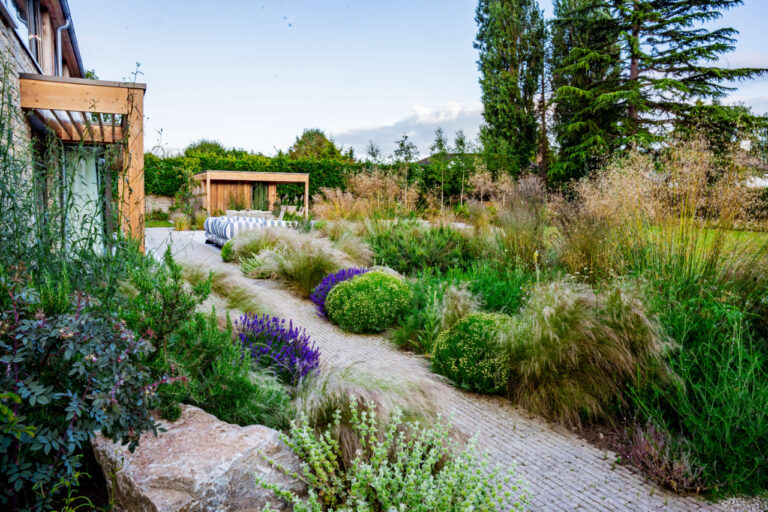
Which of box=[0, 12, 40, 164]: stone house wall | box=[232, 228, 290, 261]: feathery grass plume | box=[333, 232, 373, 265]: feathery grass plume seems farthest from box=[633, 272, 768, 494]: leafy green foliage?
box=[232, 228, 290, 261]: feathery grass plume

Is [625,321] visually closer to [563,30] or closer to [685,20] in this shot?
[685,20]

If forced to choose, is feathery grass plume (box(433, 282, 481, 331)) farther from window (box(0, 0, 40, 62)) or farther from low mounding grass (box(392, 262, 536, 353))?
window (box(0, 0, 40, 62))

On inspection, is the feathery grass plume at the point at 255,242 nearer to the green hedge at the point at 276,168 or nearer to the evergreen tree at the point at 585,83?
the green hedge at the point at 276,168

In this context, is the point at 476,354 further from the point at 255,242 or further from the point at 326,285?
the point at 255,242

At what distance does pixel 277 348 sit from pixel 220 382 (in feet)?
2.70

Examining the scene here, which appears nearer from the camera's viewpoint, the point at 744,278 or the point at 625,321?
the point at 625,321

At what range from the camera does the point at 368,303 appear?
4129 millimetres

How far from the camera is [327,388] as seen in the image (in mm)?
2055

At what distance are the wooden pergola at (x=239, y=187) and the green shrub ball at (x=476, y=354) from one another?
45.5 feet

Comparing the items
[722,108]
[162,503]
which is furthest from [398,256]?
[722,108]

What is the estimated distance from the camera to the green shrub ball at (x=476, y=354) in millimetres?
2854

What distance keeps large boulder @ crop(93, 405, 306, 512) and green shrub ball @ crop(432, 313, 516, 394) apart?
60.2 inches

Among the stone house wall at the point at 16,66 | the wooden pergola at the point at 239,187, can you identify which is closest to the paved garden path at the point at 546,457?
the stone house wall at the point at 16,66

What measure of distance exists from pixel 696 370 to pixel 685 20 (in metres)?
20.7
